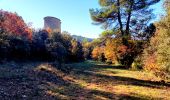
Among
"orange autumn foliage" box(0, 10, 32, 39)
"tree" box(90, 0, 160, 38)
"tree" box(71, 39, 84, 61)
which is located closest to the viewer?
"tree" box(90, 0, 160, 38)

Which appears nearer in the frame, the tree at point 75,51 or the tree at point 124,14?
the tree at point 124,14

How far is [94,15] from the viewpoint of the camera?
132 ft

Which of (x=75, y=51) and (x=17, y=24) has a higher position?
(x=17, y=24)

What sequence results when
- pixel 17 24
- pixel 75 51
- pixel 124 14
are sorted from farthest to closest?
pixel 75 51
pixel 17 24
pixel 124 14

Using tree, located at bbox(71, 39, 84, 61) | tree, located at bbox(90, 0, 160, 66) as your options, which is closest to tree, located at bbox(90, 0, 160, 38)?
tree, located at bbox(90, 0, 160, 66)

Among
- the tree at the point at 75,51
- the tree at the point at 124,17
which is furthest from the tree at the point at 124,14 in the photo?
the tree at the point at 75,51

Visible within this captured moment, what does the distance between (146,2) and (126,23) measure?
408 centimetres

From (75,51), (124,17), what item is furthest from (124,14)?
(75,51)

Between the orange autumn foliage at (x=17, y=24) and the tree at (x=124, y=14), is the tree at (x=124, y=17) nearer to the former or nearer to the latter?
the tree at (x=124, y=14)

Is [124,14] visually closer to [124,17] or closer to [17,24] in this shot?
[124,17]

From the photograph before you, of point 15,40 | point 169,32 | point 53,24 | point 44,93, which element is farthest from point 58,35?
point 53,24

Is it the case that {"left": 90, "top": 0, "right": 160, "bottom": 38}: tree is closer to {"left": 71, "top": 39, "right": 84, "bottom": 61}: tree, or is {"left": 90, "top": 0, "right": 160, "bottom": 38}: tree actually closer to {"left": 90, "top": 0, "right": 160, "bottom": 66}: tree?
{"left": 90, "top": 0, "right": 160, "bottom": 66}: tree

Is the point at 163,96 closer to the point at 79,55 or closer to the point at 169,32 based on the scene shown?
the point at 169,32

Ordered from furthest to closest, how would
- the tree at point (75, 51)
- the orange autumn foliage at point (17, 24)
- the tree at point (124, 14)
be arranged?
the tree at point (75, 51), the orange autumn foliage at point (17, 24), the tree at point (124, 14)
